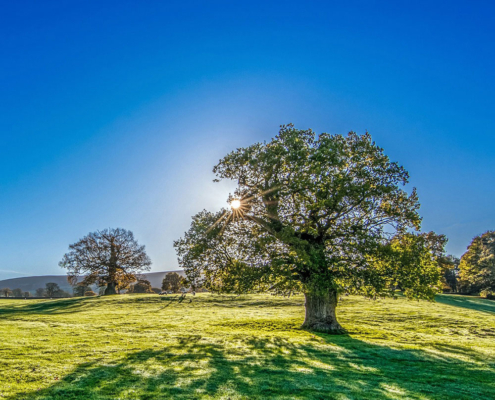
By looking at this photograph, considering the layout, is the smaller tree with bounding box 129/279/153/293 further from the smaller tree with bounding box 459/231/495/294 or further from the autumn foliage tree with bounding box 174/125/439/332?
the smaller tree with bounding box 459/231/495/294

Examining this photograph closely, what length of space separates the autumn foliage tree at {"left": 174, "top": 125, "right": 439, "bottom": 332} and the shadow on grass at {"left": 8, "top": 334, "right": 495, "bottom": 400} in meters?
6.62

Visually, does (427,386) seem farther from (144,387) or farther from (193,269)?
(193,269)

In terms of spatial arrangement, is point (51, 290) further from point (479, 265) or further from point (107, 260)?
point (479, 265)

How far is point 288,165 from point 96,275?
54.8 metres

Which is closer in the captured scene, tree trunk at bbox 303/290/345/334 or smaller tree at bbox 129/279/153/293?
tree trunk at bbox 303/290/345/334

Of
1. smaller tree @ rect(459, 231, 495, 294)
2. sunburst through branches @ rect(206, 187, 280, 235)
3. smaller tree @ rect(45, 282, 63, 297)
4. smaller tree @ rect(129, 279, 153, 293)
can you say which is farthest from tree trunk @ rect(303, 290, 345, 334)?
smaller tree @ rect(45, 282, 63, 297)

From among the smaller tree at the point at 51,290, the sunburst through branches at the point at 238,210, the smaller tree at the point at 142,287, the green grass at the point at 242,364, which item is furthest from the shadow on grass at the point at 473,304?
the smaller tree at the point at 51,290

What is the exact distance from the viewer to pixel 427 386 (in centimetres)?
1068

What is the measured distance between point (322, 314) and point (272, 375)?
50.3ft

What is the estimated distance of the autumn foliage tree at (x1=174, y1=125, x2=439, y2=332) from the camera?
2269cm

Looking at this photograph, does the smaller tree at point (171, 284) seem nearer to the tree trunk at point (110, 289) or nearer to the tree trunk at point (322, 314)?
the tree trunk at point (110, 289)

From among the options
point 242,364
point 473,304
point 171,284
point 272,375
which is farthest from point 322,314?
point 171,284

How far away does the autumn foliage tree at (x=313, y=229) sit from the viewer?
22.7 m

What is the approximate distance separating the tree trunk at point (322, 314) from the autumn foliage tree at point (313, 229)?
79 millimetres
